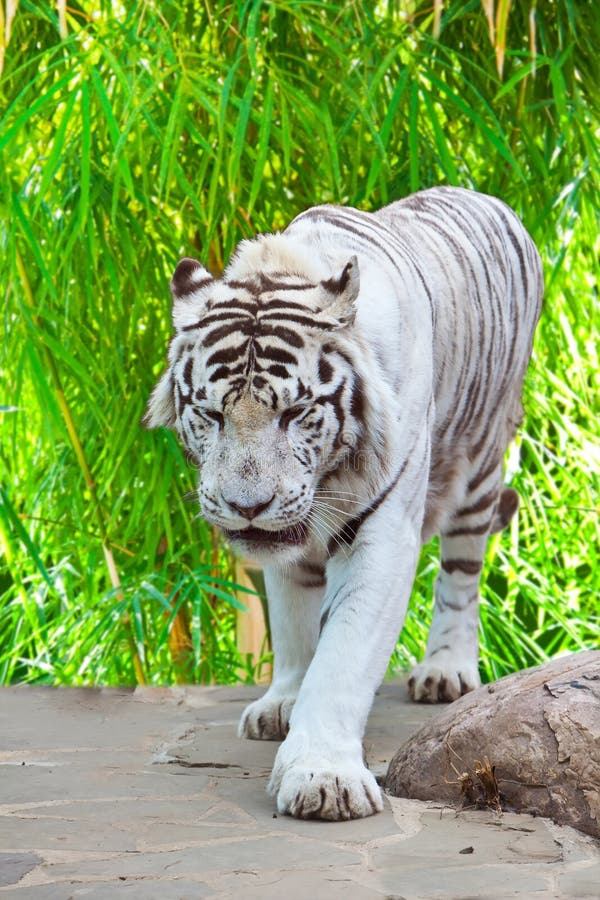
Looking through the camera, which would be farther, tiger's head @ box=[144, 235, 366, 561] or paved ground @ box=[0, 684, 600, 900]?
tiger's head @ box=[144, 235, 366, 561]

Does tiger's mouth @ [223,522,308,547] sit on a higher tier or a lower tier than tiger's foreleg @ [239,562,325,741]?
higher

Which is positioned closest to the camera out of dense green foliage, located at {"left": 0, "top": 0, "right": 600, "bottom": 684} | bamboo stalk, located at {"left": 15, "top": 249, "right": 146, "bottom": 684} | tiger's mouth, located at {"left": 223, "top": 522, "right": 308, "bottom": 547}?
tiger's mouth, located at {"left": 223, "top": 522, "right": 308, "bottom": 547}

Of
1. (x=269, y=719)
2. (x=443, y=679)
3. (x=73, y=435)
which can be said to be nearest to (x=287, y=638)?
(x=269, y=719)

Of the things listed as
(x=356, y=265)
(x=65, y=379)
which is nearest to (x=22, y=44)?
(x=65, y=379)

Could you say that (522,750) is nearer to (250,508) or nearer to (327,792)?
(327,792)

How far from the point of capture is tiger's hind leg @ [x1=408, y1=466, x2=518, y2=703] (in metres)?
2.97

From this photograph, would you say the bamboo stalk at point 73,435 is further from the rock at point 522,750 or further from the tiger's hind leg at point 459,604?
the rock at point 522,750

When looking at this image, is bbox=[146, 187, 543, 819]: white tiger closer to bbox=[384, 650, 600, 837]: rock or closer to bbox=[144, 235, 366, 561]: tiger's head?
bbox=[144, 235, 366, 561]: tiger's head

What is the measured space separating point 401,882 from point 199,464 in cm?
82

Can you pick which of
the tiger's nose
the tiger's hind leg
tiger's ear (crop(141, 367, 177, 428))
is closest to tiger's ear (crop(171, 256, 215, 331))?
tiger's ear (crop(141, 367, 177, 428))

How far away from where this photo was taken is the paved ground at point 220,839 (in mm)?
1689

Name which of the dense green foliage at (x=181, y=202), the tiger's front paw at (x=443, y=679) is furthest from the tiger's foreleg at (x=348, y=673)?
the dense green foliage at (x=181, y=202)

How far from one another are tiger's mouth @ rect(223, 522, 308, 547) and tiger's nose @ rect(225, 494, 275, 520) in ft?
0.16

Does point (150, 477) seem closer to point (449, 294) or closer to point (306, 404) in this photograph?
point (449, 294)
